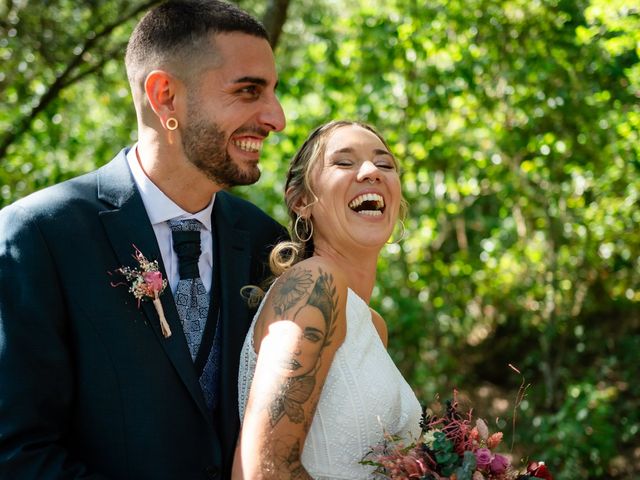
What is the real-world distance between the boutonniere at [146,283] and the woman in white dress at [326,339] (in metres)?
0.34

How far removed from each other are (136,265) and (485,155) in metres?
4.30

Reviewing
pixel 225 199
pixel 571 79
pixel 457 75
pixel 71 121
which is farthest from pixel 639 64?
pixel 71 121

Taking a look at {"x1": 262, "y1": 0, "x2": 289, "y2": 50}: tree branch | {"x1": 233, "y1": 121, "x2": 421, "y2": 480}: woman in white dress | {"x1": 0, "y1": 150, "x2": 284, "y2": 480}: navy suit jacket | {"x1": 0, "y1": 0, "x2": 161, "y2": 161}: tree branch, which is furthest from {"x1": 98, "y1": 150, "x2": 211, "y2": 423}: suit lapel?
{"x1": 0, "y1": 0, "x2": 161, "y2": 161}: tree branch

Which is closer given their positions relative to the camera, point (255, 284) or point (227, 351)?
point (227, 351)

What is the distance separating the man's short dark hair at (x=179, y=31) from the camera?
2900mm

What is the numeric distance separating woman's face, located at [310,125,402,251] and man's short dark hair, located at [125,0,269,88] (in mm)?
567

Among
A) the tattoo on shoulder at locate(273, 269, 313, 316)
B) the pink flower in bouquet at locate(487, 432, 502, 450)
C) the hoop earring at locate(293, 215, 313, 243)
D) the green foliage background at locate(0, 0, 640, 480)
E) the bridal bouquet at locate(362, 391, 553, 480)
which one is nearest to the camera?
the bridal bouquet at locate(362, 391, 553, 480)

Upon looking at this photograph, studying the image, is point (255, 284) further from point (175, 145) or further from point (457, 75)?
point (457, 75)

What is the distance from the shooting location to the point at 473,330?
8.03 metres

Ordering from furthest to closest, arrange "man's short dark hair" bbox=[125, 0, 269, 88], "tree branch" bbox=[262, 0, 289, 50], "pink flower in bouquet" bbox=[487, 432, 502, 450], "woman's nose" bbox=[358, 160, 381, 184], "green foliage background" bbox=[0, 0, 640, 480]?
"green foliage background" bbox=[0, 0, 640, 480] < "tree branch" bbox=[262, 0, 289, 50] < "woman's nose" bbox=[358, 160, 381, 184] < "man's short dark hair" bbox=[125, 0, 269, 88] < "pink flower in bouquet" bbox=[487, 432, 502, 450]

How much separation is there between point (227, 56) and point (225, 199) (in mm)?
687

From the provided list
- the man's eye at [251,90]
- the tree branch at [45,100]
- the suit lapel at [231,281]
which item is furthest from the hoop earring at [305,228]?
the tree branch at [45,100]

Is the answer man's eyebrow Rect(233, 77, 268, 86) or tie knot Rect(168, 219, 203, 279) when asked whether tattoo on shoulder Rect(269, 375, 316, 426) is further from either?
man's eyebrow Rect(233, 77, 268, 86)

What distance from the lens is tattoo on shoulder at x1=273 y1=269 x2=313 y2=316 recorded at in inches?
101
